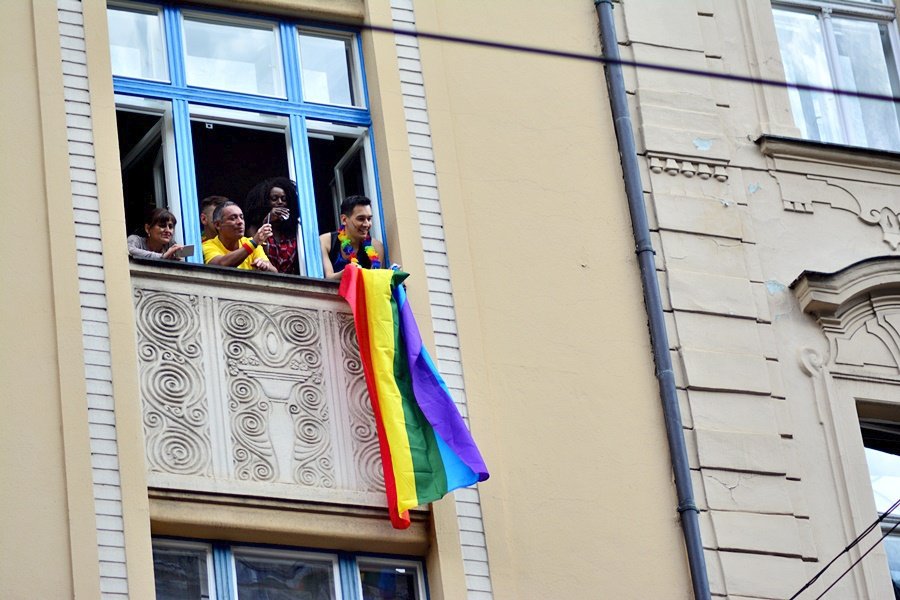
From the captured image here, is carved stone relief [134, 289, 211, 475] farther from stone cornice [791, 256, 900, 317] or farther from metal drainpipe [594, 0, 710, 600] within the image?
stone cornice [791, 256, 900, 317]

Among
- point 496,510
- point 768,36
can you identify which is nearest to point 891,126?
point 768,36

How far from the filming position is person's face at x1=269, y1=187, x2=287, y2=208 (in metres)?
15.1

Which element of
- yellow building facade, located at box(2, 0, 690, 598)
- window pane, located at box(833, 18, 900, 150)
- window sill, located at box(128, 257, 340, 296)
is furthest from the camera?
window pane, located at box(833, 18, 900, 150)

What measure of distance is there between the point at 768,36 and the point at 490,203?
10.3ft

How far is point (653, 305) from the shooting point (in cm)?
1530

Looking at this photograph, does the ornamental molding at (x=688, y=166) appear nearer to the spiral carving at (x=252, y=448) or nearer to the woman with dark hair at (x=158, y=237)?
the woman with dark hair at (x=158, y=237)

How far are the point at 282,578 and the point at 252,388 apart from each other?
1.17m

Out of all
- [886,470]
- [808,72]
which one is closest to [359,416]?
[886,470]

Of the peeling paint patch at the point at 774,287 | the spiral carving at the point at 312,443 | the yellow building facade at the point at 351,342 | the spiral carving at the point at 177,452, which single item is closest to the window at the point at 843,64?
the peeling paint patch at the point at 774,287

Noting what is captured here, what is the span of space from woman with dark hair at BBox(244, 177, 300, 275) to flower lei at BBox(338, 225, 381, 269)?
1.08ft

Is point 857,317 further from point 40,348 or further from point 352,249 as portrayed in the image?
point 40,348

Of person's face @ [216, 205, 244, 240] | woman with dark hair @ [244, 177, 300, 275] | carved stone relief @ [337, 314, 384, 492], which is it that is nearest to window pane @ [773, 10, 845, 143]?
woman with dark hair @ [244, 177, 300, 275]

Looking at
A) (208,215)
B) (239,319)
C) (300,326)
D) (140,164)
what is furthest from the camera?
(140,164)

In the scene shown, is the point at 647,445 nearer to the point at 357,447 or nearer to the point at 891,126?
the point at 357,447
